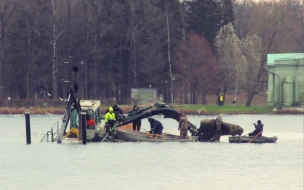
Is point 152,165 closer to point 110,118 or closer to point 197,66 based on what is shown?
point 110,118

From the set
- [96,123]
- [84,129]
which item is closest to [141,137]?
[96,123]

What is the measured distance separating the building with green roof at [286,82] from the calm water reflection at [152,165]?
40.8 meters

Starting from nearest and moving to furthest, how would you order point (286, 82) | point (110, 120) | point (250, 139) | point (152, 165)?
1. point (152, 165)
2. point (110, 120)
3. point (250, 139)
4. point (286, 82)

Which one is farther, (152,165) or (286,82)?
(286,82)

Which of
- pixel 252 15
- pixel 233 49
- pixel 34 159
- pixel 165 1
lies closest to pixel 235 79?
pixel 233 49

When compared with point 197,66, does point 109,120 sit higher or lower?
lower

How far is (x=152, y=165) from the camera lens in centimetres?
4925

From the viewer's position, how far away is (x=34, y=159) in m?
51.9

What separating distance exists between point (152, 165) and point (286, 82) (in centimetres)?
5809

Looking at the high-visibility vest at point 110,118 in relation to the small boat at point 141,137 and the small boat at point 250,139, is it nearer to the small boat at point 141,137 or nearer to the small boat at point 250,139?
the small boat at point 141,137

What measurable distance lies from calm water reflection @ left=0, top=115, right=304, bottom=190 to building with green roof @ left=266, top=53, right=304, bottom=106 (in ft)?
134

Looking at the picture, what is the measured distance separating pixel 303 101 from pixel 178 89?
90.6ft

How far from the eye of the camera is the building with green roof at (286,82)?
105250 millimetres

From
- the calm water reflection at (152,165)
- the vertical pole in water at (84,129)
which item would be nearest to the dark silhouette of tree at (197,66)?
the calm water reflection at (152,165)
